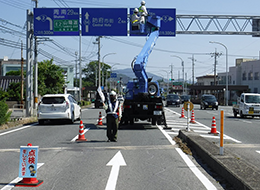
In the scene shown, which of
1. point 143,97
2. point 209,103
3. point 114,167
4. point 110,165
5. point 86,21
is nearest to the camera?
point 114,167

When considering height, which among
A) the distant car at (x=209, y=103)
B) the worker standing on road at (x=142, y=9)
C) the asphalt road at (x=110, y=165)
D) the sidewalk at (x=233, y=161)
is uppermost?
the worker standing on road at (x=142, y=9)

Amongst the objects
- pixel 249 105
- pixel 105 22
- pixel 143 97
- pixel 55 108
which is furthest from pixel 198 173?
pixel 105 22

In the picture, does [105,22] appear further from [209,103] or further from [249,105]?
[209,103]

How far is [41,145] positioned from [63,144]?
28.1 inches

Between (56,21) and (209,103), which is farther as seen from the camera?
(209,103)

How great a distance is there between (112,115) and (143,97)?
18.9 feet

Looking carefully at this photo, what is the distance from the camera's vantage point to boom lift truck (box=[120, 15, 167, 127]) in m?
17.6

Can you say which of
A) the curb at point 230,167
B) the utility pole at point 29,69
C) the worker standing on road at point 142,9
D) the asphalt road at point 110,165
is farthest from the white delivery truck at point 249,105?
the curb at point 230,167

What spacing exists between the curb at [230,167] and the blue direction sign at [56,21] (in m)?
18.1

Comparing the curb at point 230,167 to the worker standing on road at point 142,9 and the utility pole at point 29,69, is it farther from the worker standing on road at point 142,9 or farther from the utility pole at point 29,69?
the utility pole at point 29,69

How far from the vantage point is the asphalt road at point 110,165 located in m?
7.01

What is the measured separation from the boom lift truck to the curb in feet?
23.1

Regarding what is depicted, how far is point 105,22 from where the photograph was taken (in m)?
26.6

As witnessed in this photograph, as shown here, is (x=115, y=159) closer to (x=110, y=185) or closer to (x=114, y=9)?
(x=110, y=185)
